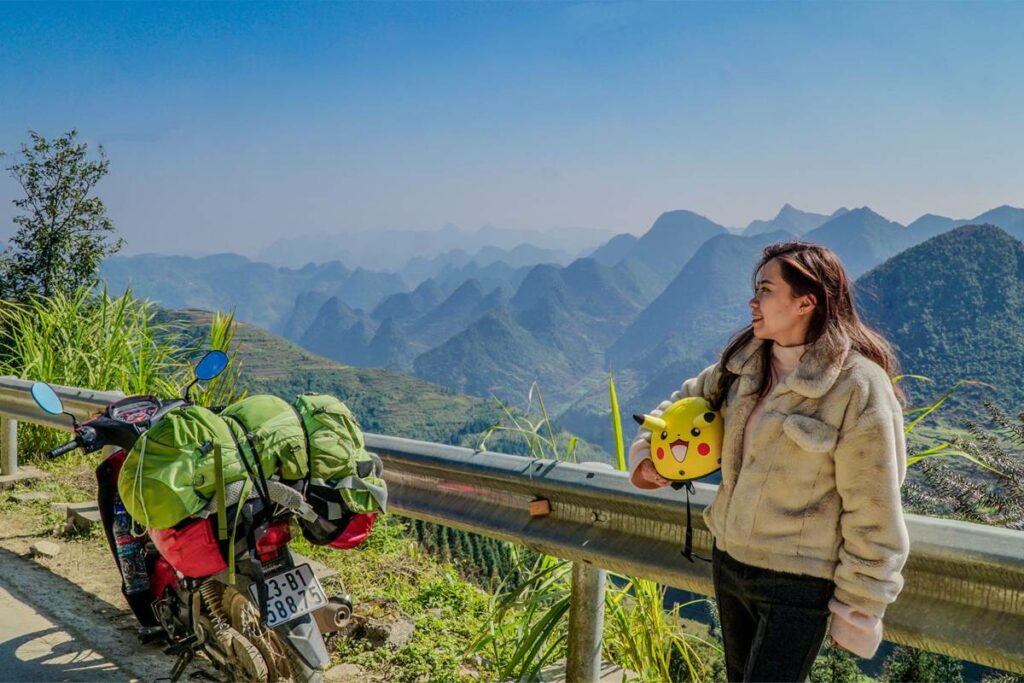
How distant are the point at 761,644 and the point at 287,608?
1414 mm

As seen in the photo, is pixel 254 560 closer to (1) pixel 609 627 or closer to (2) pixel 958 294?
(1) pixel 609 627

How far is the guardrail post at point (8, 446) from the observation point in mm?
5684

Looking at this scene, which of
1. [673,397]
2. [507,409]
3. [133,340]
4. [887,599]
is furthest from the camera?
[133,340]

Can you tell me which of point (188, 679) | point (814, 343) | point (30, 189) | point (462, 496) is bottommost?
point (188, 679)

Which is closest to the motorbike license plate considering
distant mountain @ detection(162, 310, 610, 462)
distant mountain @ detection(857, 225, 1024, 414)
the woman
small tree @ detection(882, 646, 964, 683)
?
the woman

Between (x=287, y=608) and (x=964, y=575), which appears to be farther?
(x=287, y=608)

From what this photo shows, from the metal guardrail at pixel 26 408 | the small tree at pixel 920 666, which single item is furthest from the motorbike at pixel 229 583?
the small tree at pixel 920 666

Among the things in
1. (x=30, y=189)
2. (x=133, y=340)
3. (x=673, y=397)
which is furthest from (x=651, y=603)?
(x=30, y=189)

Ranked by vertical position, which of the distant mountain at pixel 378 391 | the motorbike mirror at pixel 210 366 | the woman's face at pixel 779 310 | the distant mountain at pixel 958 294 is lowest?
the distant mountain at pixel 378 391

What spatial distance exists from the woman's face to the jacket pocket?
0.73 feet

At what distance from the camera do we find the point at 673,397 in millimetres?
2236

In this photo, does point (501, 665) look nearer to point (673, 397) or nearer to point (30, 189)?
point (673, 397)

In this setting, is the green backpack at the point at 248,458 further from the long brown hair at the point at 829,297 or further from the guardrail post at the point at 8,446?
the guardrail post at the point at 8,446

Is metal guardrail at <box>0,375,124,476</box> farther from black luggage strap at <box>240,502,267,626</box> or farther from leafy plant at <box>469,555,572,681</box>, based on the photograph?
leafy plant at <box>469,555,572,681</box>
